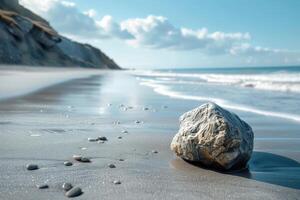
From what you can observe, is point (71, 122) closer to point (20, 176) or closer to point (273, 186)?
point (20, 176)

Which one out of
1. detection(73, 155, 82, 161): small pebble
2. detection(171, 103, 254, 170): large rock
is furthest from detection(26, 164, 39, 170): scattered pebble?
detection(171, 103, 254, 170): large rock

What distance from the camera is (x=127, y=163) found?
456 centimetres

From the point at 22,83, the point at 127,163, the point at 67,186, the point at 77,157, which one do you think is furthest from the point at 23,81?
the point at 67,186

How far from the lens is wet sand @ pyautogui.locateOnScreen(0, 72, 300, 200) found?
11.7ft

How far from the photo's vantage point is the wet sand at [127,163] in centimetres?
357

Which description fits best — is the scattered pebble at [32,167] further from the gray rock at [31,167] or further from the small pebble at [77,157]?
the small pebble at [77,157]

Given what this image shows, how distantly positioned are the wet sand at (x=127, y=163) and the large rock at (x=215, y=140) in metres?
0.14

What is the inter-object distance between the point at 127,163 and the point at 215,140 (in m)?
0.99

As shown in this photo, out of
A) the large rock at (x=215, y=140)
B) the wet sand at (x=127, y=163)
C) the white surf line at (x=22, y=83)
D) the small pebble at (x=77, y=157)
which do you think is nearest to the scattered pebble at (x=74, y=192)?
the wet sand at (x=127, y=163)

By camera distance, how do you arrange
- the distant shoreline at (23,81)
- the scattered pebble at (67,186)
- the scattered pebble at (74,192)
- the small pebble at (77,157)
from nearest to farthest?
the scattered pebble at (74,192) < the scattered pebble at (67,186) < the small pebble at (77,157) < the distant shoreline at (23,81)

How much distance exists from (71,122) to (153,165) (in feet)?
11.0

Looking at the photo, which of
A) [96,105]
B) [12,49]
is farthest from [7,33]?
[96,105]

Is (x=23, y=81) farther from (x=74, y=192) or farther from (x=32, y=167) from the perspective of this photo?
(x=74, y=192)

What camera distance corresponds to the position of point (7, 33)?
51.5 m
